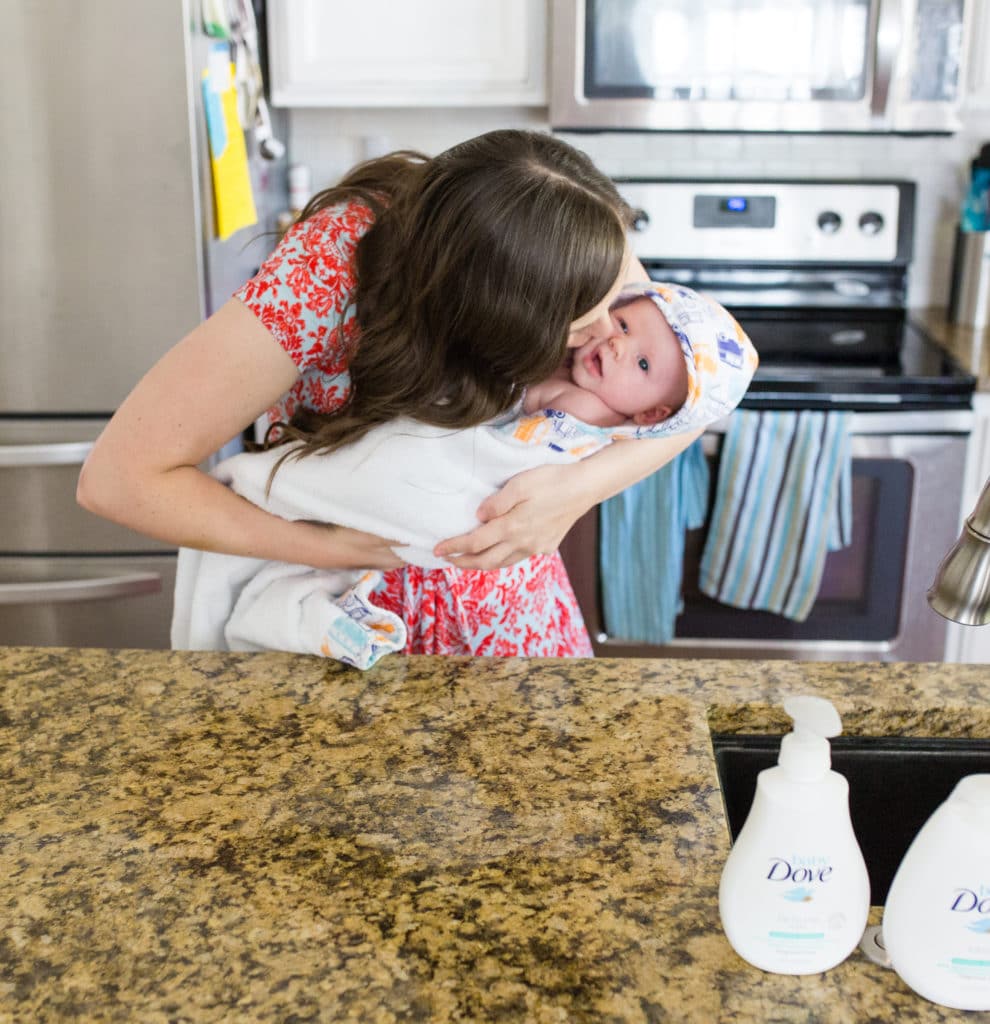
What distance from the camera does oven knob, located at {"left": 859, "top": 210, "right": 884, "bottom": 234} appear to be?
2707 millimetres

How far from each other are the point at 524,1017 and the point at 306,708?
0.43m

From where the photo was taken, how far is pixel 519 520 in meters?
1.27

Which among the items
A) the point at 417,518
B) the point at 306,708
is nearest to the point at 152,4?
the point at 417,518

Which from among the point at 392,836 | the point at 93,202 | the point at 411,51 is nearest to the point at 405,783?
the point at 392,836

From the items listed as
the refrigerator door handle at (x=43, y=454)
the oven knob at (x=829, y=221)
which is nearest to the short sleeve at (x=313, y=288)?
the refrigerator door handle at (x=43, y=454)

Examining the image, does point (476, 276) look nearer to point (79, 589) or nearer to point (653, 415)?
point (653, 415)

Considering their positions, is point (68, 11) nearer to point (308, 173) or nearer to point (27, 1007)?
point (308, 173)

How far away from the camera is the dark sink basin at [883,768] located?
1.04 metres

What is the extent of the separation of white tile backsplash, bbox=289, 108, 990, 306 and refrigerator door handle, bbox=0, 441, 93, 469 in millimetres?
1089

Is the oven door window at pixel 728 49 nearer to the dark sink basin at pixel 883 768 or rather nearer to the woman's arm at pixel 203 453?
the woman's arm at pixel 203 453

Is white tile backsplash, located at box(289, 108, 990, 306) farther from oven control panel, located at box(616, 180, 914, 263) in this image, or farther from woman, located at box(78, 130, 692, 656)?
woman, located at box(78, 130, 692, 656)

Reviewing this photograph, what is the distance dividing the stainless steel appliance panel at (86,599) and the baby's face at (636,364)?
4.14 feet

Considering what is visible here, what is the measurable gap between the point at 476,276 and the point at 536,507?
11.6 inches

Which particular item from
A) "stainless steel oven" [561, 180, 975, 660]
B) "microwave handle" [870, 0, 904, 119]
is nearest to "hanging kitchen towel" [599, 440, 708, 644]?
"stainless steel oven" [561, 180, 975, 660]
